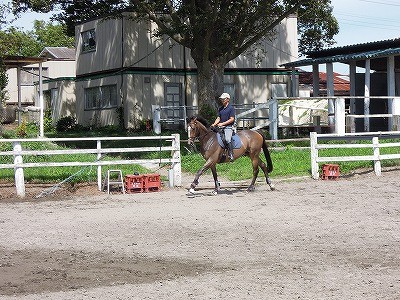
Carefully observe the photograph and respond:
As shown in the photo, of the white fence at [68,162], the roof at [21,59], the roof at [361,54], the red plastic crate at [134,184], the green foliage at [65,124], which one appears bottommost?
the red plastic crate at [134,184]

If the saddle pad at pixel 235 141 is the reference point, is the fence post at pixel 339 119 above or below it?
above

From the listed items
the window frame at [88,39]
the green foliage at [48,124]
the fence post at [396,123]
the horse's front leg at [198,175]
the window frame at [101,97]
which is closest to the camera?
the horse's front leg at [198,175]

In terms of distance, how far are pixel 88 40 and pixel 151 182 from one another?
22.5 m

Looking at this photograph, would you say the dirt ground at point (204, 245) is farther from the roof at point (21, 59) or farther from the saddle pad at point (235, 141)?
the roof at point (21, 59)

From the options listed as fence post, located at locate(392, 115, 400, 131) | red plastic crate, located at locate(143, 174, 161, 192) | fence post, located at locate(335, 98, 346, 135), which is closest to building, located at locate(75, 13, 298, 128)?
fence post, located at locate(392, 115, 400, 131)

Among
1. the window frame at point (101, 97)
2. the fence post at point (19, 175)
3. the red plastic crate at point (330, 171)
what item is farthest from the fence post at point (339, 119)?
the window frame at point (101, 97)

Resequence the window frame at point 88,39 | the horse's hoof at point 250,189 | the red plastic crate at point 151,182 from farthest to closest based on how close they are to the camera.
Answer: the window frame at point 88,39
the red plastic crate at point 151,182
the horse's hoof at point 250,189

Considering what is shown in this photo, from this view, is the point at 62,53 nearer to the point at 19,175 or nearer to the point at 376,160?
the point at 376,160

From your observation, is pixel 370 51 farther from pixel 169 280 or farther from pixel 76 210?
pixel 169 280

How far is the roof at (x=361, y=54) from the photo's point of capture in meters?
29.9

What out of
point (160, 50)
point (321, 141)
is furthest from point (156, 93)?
point (321, 141)

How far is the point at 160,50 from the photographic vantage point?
121 feet

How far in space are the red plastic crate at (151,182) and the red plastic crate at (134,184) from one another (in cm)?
11

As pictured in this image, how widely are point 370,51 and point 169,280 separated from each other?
2478cm
